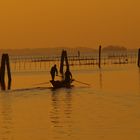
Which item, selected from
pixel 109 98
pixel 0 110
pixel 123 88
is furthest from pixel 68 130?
pixel 123 88

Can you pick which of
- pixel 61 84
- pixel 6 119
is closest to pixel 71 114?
pixel 6 119

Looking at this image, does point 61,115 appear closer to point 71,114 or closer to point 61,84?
point 71,114

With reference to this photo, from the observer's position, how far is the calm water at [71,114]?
83.4 feet

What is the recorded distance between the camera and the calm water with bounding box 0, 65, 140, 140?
2542cm

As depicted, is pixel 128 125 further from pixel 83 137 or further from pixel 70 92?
pixel 70 92

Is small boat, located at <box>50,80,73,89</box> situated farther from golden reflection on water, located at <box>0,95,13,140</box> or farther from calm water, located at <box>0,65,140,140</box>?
golden reflection on water, located at <box>0,95,13,140</box>

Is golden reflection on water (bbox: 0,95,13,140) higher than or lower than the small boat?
lower

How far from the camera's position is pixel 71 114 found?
106 feet

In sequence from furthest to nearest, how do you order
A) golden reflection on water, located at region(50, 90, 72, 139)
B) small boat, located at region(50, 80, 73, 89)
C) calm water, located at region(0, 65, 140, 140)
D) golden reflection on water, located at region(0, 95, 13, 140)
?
1. small boat, located at region(50, 80, 73, 89)
2. golden reflection on water, located at region(50, 90, 72, 139)
3. golden reflection on water, located at region(0, 95, 13, 140)
4. calm water, located at region(0, 65, 140, 140)

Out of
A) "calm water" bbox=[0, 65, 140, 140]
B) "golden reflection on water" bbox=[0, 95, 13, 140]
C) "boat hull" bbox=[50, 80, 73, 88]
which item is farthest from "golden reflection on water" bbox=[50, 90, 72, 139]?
"boat hull" bbox=[50, 80, 73, 88]

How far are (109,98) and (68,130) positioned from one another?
14916 millimetres

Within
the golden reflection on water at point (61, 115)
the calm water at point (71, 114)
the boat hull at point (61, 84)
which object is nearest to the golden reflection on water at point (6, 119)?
the calm water at point (71, 114)

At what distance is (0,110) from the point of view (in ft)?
116

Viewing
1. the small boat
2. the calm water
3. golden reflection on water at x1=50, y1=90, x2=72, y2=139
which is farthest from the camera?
the small boat
